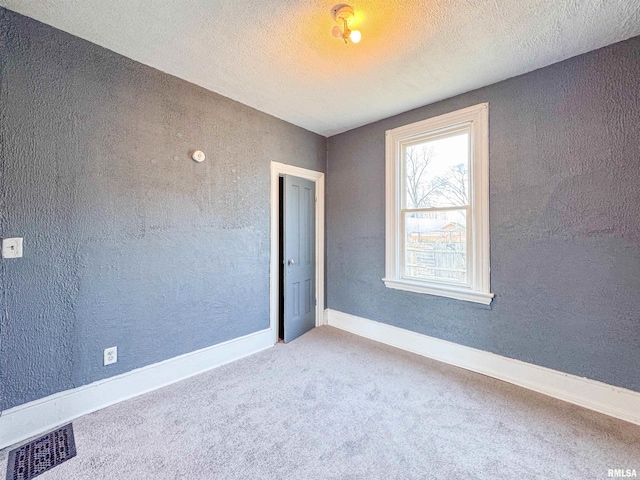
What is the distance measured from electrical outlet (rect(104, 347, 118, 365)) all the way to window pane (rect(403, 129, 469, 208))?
2958 mm

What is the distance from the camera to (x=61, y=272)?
186 cm

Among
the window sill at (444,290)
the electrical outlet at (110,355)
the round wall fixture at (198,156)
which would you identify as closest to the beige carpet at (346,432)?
the electrical outlet at (110,355)

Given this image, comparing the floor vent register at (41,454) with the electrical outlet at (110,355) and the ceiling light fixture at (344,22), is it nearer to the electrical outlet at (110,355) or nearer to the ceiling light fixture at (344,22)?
the electrical outlet at (110,355)

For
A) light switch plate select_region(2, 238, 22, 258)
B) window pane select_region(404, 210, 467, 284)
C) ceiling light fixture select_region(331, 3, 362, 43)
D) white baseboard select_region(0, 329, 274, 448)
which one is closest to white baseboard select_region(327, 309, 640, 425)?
window pane select_region(404, 210, 467, 284)

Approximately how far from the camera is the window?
2527 mm

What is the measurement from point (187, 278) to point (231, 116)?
5.32 ft

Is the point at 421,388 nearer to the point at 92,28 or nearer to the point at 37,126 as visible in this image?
the point at 37,126

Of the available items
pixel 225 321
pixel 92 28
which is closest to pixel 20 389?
pixel 225 321

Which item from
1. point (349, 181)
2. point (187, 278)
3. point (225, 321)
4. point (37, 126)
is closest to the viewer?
point (37, 126)

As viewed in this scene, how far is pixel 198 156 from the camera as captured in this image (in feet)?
8.18

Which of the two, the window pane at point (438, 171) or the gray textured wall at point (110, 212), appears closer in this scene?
the gray textured wall at point (110, 212)

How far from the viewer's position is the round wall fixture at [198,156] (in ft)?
8.13

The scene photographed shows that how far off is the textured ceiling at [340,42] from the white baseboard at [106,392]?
→ 243 cm

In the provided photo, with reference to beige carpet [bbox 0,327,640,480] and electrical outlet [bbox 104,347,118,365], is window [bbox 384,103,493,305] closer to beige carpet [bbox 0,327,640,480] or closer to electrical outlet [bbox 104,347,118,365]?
beige carpet [bbox 0,327,640,480]
